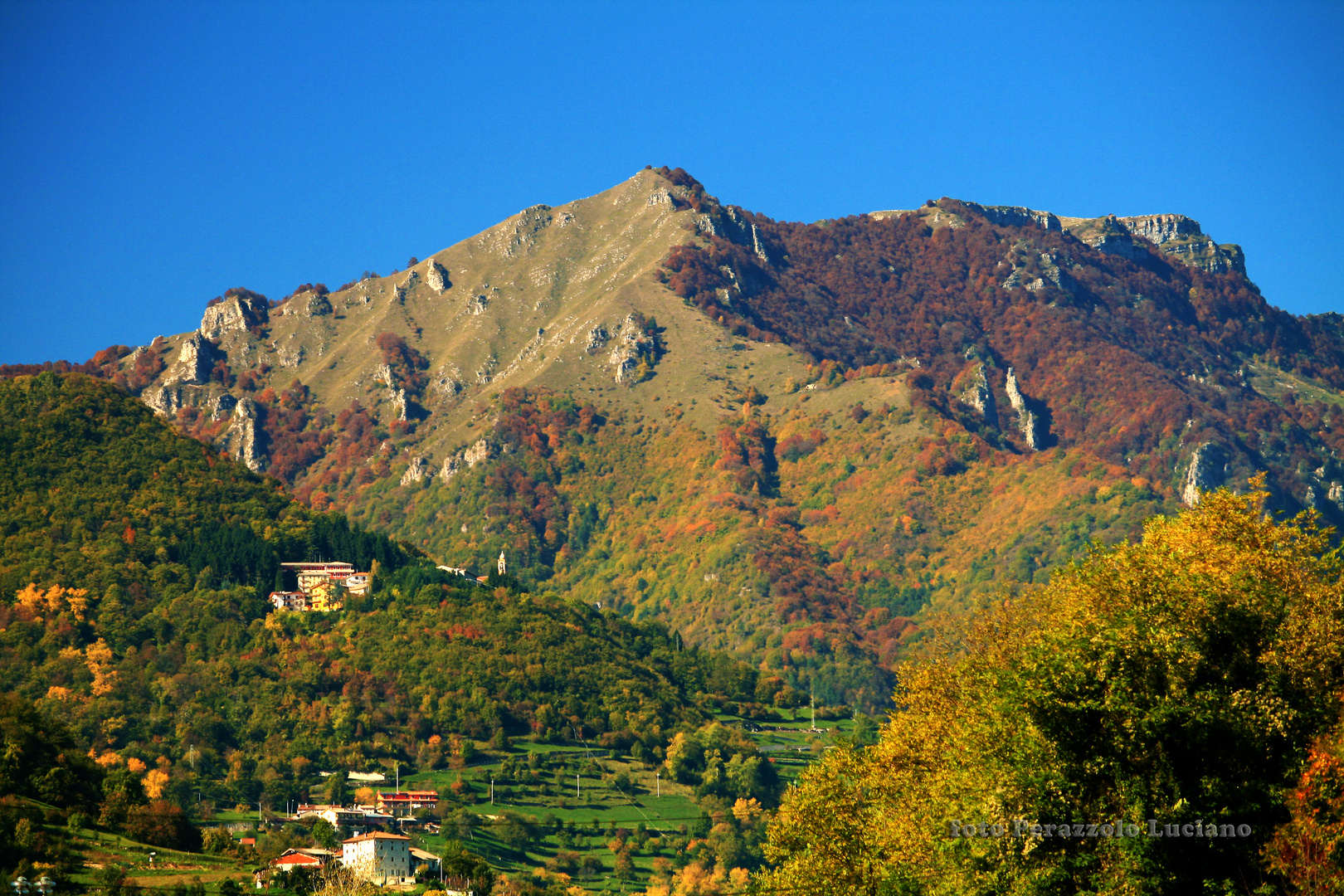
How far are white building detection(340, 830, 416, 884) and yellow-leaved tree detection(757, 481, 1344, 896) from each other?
2438 inches

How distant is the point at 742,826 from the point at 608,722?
32.5 meters

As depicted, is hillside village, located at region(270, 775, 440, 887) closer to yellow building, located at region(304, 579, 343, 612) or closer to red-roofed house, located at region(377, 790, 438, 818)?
red-roofed house, located at region(377, 790, 438, 818)

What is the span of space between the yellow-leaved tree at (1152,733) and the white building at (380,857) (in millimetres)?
61916

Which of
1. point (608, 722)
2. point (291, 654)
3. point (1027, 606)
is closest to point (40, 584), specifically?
point (291, 654)

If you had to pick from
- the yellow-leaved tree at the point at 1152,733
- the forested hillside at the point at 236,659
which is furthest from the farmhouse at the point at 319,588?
the yellow-leaved tree at the point at 1152,733

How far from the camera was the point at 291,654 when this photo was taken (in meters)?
171

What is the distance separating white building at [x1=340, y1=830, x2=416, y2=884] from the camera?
98.1 m

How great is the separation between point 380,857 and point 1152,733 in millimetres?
74290

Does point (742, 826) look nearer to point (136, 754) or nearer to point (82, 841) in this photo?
point (136, 754)

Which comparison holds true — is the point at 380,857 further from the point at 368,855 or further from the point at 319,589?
the point at 319,589

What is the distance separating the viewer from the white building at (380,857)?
98062 mm

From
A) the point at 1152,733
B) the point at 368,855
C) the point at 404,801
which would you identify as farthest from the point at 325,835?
the point at 1152,733

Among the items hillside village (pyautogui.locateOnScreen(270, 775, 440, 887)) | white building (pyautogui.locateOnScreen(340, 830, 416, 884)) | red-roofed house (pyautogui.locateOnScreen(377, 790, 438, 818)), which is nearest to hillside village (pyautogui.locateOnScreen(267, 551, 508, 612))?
red-roofed house (pyautogui.locateOnScreen(377, 790, 438, 818))

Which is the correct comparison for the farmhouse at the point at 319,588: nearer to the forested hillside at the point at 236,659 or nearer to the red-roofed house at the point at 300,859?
the forested hillside at the point at 236,659
